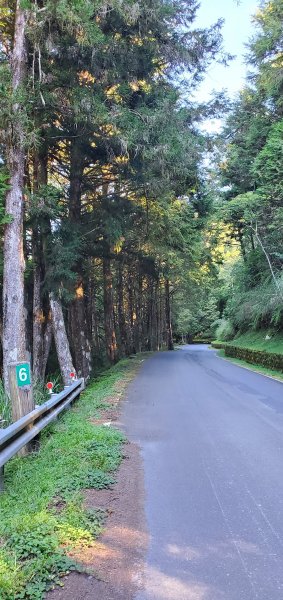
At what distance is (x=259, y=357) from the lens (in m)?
20.4

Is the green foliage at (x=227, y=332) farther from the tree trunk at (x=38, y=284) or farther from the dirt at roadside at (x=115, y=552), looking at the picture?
the dirt at roadside at (x=115, y=552)

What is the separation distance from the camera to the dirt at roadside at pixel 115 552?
307cm

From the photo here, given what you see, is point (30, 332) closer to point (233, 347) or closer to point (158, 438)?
point (233, 347)

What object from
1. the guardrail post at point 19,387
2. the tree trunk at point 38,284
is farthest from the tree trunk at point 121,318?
the guardrail post at point 19,387

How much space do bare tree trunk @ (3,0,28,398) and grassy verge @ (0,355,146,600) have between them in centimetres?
333

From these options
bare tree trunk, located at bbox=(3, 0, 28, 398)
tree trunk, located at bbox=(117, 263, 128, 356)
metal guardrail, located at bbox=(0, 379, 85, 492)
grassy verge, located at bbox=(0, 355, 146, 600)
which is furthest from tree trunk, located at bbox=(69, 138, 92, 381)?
tree trunk, located at bbox=(117, 263, 128, 356)

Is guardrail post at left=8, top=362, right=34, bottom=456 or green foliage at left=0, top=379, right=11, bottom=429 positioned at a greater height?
guardrail post at left=8, top=362, right=34, bottom=456

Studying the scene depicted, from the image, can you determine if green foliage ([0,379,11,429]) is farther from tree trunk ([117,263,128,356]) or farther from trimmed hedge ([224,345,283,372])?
tree trunk ([117,263,128,356])

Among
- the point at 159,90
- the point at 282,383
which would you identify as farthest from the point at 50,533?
the point at 159,90

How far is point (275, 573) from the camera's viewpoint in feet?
11.0

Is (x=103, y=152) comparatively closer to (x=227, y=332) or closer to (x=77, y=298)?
(x=77, y=298)

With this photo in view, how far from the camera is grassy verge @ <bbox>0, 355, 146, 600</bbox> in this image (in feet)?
10.3

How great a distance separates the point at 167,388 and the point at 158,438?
5.53 metres

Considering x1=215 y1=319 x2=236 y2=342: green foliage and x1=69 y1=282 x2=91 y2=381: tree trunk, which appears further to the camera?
x1=215 y1=319 x2=236 y2=342: green foliage
